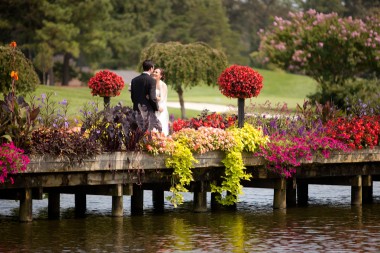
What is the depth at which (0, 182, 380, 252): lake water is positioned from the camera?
16.2 metres

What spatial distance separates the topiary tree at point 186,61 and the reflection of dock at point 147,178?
22.6 meters

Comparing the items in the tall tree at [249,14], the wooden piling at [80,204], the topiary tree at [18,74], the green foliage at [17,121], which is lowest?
the wooden piling at [80,204]

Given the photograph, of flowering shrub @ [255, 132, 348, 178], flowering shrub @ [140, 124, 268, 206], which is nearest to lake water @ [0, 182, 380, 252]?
flowering shrub @ [140, 124, 268, 206]

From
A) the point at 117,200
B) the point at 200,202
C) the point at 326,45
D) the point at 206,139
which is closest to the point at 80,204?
the point at 117,200

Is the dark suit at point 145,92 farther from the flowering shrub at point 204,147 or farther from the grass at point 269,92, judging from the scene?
the grass at point 269,92

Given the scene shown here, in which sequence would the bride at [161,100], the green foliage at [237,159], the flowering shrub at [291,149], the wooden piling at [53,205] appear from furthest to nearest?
the bride at [161,100]
the flowering shrub at [291,149]
the wooden piling at [53,205]
the green foliage at [237,159]

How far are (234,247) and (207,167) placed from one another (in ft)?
13.0

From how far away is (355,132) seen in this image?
70.2 ft

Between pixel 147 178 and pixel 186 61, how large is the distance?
26.7 meters

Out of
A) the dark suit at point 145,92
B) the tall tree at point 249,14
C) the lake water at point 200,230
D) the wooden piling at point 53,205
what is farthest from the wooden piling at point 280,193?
the tall tree at point 249,14

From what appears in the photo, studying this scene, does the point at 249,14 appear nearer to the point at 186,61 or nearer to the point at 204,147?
the point at 186,61

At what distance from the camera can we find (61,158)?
17.8m

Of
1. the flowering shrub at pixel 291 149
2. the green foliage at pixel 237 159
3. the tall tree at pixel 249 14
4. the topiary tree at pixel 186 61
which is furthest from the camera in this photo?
the tall tree at pixel 249 14

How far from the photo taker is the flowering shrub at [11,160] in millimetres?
17016
